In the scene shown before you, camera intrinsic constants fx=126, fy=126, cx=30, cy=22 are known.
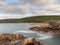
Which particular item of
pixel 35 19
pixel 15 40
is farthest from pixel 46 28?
pixel 15 40

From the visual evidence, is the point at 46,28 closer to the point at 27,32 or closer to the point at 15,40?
the point at 27,32

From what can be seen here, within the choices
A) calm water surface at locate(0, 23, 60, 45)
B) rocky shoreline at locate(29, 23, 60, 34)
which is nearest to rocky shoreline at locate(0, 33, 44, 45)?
calm water surface at locate(0, 23, 60, 45)

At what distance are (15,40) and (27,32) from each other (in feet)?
0.84

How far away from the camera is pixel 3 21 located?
7.56ft

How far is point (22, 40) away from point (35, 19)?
1.47ft

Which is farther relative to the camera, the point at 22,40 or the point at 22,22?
the point at 22,22

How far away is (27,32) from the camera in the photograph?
7.38 ft

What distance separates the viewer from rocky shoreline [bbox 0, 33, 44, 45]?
2.14 m

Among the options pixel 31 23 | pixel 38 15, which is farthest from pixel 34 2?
pixel 31 23

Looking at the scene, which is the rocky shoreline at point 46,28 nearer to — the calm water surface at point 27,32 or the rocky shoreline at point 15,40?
the calm water surface at point 27,32

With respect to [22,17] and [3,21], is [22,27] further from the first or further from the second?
[3,21]

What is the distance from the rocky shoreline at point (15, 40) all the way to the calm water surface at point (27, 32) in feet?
0.24

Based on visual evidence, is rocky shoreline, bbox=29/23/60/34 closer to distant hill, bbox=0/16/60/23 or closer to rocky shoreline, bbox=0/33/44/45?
distant hill, bbox=0/16/60/23

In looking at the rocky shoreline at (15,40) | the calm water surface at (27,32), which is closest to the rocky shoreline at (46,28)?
the calm water surface at (27,32)
